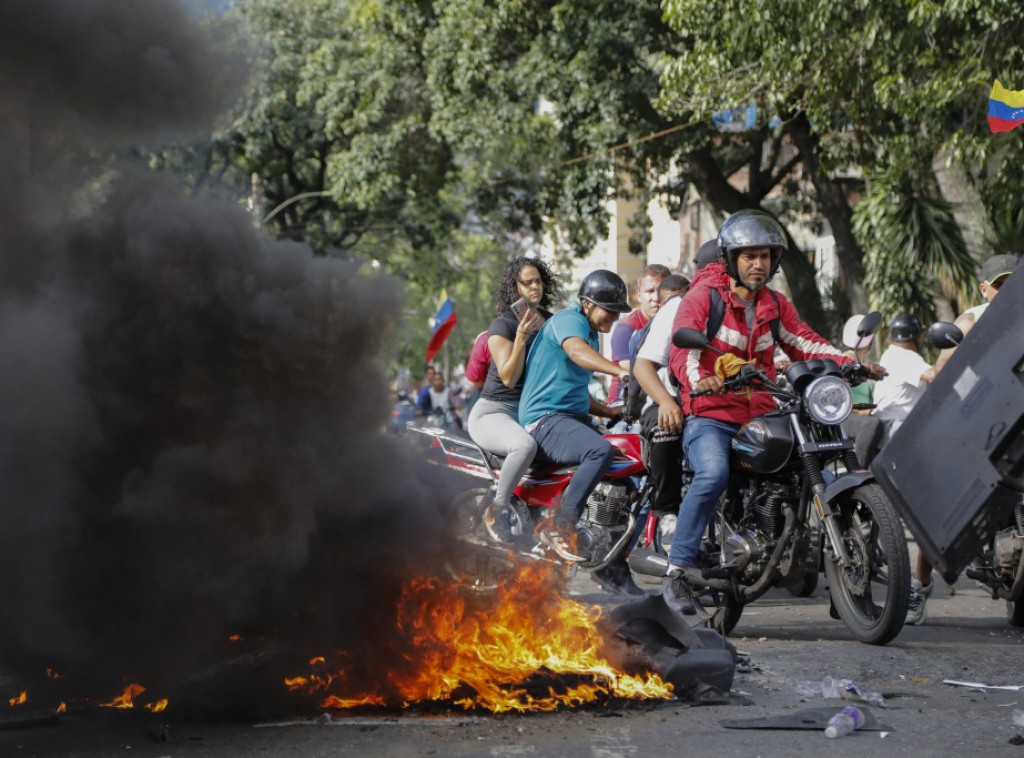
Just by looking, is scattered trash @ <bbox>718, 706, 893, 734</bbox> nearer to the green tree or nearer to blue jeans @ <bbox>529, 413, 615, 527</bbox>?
blue jeans @ <bbox>529, 413, 615, 527</bbox>

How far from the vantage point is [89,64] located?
4.80 metres

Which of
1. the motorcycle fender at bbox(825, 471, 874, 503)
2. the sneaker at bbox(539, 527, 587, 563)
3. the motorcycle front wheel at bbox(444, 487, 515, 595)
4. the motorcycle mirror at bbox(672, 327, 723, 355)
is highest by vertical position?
the motorcycle mirror at bbox(672, 327, 723, 355)

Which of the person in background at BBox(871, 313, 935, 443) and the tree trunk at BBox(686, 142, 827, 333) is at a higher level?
the tree trunk at BBox(686, 142, 827, 333)

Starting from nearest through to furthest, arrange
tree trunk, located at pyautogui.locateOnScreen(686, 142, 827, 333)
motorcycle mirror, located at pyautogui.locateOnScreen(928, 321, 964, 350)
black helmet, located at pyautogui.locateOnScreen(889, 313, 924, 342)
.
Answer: motorcycle mirror, located at pyautogui.locateOnScreen(928, 321, 964, 350), black helmet, located at pyautogui.locateOnScreen(889, 313, 924, 342), tree trunk, located at pyautogui.locateOnScreen(686, 142, 827, 333)

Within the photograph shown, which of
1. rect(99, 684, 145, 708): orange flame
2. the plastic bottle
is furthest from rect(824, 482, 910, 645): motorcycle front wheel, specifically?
rect(99, 684, 145, 708): orange flame

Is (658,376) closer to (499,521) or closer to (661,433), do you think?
(661,433)

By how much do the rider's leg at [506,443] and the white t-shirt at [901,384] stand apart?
3.45 metres

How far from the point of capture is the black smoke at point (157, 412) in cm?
423

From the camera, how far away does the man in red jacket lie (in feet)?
19.6

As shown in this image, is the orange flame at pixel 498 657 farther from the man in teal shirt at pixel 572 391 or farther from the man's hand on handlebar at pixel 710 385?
the man in teal shirt at pixel 572 391

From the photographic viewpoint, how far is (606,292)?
22.9 ft

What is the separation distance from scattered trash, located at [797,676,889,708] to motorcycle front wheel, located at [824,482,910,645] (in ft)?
2.20

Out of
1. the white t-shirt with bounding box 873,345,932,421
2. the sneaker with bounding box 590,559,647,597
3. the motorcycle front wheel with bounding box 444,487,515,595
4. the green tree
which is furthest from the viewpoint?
the green tree

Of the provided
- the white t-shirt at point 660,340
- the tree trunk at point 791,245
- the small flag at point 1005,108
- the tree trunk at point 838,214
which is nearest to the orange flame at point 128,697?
the white t-shirt at point 660,340
